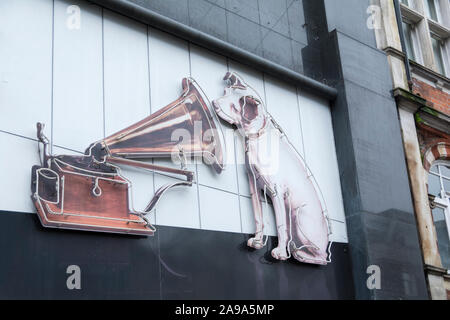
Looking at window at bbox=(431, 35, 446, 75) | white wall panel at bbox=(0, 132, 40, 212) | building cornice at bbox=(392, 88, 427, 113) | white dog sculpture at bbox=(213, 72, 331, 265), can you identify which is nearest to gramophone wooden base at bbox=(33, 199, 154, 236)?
white wall panel at bbox=(0, 132, 40, 212)

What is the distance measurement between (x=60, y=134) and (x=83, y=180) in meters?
0.48

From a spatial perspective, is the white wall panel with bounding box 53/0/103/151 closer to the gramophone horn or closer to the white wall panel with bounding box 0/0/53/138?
the white wall panel with bounding box 0/0/53/138

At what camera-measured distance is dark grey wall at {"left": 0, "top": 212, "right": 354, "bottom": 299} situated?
18.6ft

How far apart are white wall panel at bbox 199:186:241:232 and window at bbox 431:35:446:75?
6.33m

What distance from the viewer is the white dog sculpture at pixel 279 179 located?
779 cm

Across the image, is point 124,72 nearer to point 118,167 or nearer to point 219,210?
point 118,167

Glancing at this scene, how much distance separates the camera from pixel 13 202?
226 inches

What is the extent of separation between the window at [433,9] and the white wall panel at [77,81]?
7.72 metres

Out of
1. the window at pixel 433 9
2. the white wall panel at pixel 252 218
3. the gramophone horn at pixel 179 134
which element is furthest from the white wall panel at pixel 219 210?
the window at pixel 433 9

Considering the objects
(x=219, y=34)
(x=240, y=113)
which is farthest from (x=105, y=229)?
(x=219, y=34)

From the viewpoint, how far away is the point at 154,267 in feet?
21.4

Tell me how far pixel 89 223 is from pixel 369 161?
4.38m

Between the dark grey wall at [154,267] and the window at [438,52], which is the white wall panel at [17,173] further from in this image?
the window at [438,52]

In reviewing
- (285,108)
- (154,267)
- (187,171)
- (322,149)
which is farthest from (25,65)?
(322,149)
